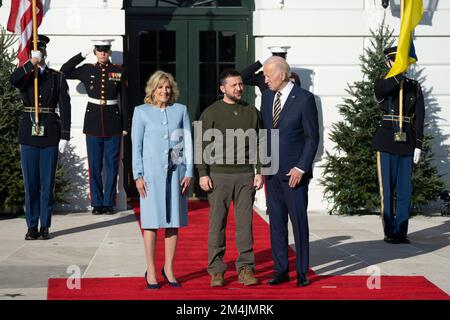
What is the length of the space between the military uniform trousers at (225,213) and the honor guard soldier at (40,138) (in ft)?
10.7

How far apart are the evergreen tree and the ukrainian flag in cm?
201

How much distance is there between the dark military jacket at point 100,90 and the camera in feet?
42.9

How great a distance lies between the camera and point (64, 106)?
1109cm

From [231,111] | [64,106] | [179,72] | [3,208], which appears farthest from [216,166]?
[179,72]

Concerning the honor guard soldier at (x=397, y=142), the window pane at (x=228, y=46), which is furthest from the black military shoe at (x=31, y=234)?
the window pane at (x=228, y=46)

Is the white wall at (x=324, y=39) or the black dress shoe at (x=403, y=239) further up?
the white wall at (x=324, y=39)

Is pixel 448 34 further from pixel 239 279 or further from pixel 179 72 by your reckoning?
pixel 239 279

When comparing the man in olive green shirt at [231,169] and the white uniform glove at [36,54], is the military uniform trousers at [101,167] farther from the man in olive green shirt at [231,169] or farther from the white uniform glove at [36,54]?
the man in olive green shirt at [231,169]

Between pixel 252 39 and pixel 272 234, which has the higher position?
pixel 252 39

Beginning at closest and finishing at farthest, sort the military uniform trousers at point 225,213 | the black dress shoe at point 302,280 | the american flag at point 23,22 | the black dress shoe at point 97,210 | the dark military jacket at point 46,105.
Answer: the black dress shoe at point 302,280
the military uniform trousers at point 225,213
the dark military jacket at point 46,105
the american flag at point 23,22
the black dress shoe at point 97,210

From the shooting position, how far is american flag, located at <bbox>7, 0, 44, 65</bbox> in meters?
11.4

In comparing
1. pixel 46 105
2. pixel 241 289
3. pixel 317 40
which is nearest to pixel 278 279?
pixel 241 289

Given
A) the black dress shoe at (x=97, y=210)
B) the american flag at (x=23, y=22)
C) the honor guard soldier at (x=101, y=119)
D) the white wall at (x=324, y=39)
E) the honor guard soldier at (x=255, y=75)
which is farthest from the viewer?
the white wall at (x=324, y=39)

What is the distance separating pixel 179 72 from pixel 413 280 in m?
6.84
